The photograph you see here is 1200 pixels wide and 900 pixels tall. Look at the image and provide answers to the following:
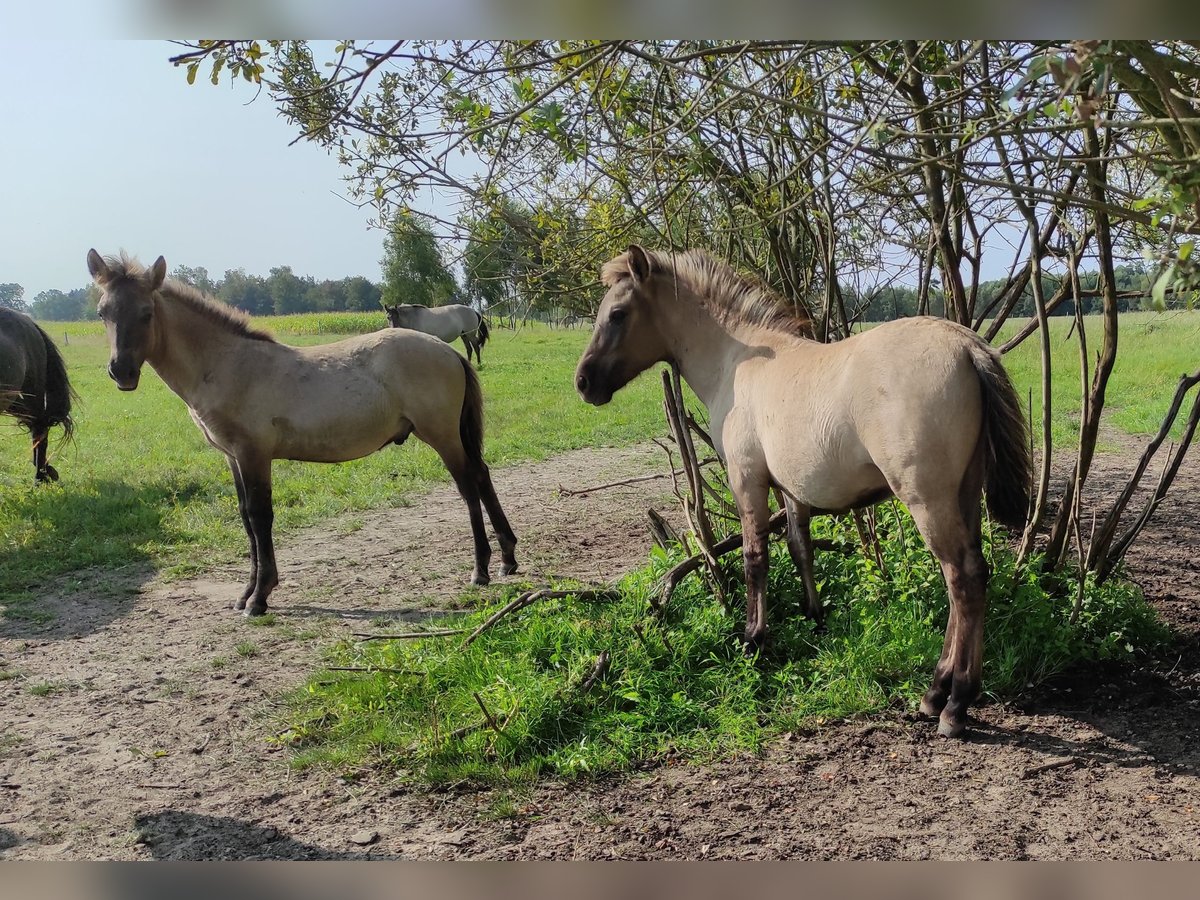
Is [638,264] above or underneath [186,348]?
above

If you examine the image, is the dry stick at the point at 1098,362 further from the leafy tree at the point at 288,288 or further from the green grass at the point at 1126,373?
the leafy tree at the point at 288,288

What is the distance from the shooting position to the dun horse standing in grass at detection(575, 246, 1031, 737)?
3.12m

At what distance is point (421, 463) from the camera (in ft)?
32.6

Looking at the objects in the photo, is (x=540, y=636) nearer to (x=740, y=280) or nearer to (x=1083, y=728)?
(x=740, y=280)

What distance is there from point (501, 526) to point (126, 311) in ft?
9.27

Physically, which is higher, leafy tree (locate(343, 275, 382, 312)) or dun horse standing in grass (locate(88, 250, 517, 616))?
leafy tree (locate(343, 275, 382, 312))

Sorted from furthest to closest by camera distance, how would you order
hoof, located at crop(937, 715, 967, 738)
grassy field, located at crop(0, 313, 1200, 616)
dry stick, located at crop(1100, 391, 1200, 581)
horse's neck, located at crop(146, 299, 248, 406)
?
grassy field, located at crop(0, 313, 1200, 616) → horse's neck, located at crop(146, 299, 248, 406) → dry stick, located at crop(1100, 391, 1200, 581) → hoof, located at crop(937, 715, 967, 738)

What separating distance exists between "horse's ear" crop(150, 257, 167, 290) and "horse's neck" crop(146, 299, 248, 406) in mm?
106

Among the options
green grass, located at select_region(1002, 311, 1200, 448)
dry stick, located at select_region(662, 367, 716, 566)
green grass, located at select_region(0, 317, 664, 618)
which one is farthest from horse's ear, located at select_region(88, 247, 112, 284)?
green grass, located at select_region(1002, 311, 1200, 448)

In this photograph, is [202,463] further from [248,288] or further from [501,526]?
[501,526]

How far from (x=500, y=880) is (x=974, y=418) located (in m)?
2.71

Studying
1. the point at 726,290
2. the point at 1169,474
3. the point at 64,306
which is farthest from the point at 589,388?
the point at 64,306

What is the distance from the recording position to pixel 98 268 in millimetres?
5398

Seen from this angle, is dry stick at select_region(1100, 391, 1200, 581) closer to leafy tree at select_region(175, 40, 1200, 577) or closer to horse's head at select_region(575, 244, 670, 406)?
leafy tree at select_region(175, 40, 1200, 577)
